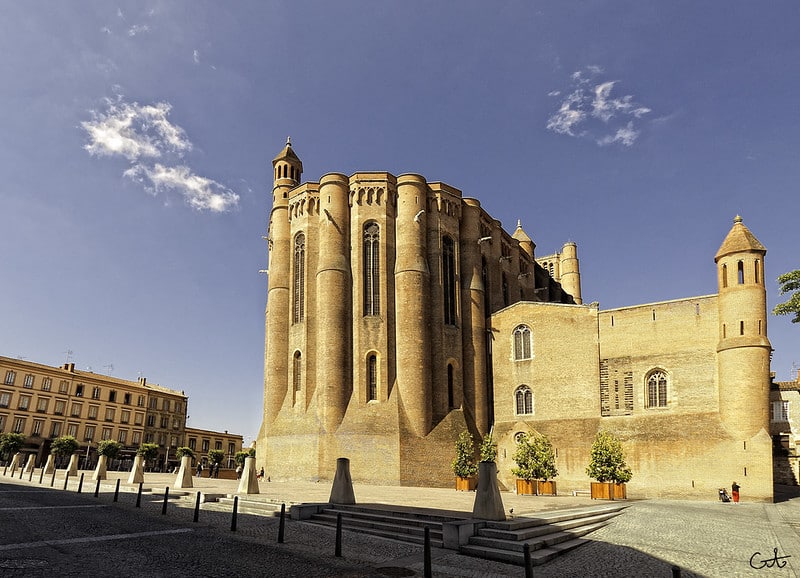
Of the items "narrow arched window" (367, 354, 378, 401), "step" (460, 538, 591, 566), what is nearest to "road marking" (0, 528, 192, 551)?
"step" (460, 538, 591, 566)

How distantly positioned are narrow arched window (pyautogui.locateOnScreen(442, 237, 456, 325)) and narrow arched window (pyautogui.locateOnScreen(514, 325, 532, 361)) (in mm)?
3834

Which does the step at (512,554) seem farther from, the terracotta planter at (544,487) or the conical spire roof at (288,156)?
the conical spire roof at (288,156)

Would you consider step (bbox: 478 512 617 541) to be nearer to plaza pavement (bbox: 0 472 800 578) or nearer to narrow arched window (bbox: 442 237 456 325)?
plaza pavement (bbox: 0 472 800 578)

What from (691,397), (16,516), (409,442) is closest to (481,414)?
(409,442)

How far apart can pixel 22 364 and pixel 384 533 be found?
58.9m

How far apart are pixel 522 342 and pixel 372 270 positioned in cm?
979

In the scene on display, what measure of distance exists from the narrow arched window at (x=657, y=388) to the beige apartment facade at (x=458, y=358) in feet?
0.22

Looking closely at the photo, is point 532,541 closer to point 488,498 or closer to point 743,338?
point 488,498

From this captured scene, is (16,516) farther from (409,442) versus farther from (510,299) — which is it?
(510,299)

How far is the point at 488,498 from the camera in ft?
43.2

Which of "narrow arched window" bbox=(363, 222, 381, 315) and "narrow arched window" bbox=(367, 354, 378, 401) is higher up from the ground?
"narrow arched window" bbox=(363, 222, 381, 315)

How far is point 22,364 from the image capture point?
59312mm

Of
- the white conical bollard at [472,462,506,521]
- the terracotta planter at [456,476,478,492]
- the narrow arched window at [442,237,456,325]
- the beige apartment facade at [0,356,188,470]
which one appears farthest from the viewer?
the beige apartment facade at [0,356,188,470]

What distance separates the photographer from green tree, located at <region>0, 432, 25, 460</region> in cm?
5100
